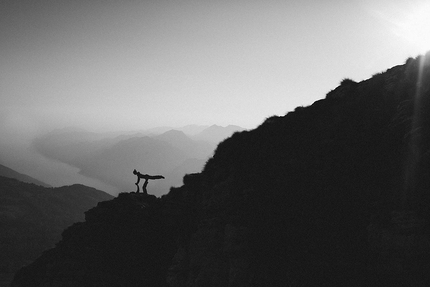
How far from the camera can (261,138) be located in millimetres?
24125

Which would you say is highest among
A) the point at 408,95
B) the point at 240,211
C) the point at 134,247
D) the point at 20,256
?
the point at 408,95

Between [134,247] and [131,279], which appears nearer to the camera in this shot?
[131,279]

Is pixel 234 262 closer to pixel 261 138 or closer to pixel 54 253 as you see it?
pixel 261 138

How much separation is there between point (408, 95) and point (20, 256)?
21254 cm

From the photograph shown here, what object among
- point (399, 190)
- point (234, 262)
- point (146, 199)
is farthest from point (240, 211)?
point (146, 199)

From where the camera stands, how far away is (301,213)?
17.4 meters

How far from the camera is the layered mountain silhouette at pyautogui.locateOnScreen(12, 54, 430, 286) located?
13.9 m

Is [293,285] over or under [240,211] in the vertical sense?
under

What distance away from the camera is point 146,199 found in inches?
1330

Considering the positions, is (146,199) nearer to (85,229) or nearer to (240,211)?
(85,229)

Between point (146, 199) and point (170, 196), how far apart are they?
523 centimetres

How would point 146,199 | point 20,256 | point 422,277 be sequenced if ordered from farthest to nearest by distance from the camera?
point 20,256
point 146,199
point 422,277

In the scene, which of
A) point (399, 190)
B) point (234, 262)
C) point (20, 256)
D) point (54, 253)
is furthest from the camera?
point (20, 256)

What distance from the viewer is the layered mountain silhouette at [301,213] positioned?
13.9m
